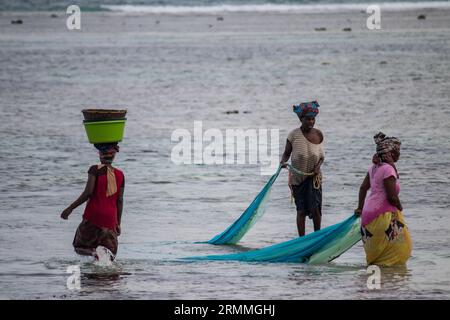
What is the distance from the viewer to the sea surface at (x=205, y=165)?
31.4 ft

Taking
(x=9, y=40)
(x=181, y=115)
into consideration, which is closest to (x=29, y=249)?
(x=181, y=115)

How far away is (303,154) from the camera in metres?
10.7

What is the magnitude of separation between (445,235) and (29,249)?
4042mm

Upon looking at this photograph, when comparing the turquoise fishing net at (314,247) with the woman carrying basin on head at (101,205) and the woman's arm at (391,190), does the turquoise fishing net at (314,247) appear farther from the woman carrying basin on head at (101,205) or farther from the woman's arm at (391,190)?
the woman carrying basin on head at (101,205)

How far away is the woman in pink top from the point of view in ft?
31.0

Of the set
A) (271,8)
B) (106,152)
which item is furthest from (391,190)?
(271,8)

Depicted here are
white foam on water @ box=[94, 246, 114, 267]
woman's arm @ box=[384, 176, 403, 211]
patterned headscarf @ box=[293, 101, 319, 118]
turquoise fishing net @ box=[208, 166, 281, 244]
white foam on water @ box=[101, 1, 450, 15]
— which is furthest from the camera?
white foam on water @ box=[101, 1, 450, 15]

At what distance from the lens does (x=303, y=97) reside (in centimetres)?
2531

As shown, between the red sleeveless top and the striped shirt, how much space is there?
1.95 meters

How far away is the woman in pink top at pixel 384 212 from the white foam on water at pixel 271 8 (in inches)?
2371

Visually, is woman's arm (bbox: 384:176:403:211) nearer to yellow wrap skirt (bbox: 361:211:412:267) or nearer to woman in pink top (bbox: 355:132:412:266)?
woman in pink top (bbox: 355:132:412:266)

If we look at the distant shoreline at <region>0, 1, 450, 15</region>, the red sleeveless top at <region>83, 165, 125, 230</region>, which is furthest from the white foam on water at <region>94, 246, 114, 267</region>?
the distant shoreline at <region>0, 1, 450, 15</region>


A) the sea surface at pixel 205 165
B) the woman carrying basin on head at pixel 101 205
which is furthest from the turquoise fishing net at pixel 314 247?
the woman carrying basin on head at pixel 101 205
